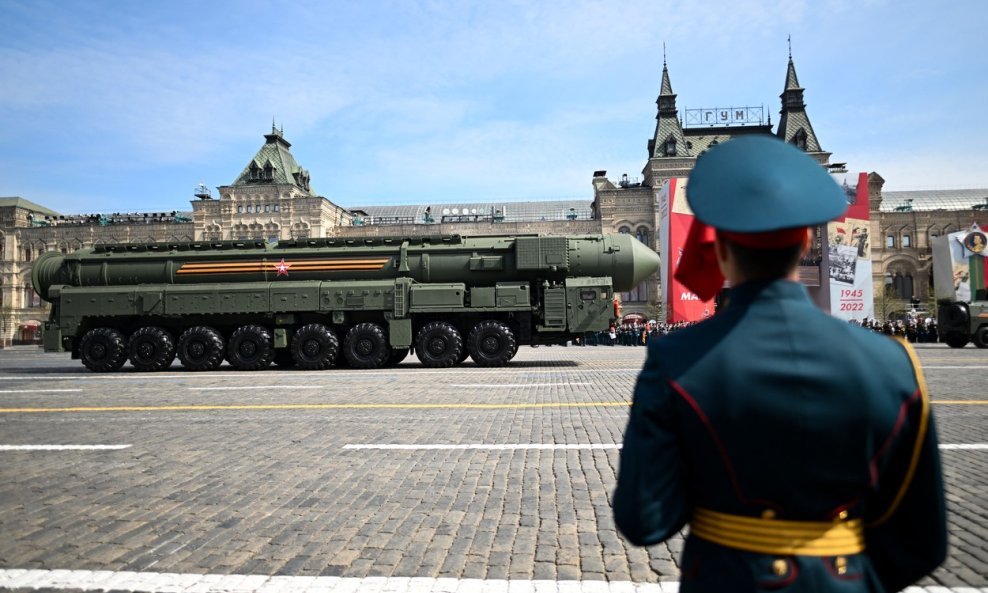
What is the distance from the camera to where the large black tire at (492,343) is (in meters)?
17.5

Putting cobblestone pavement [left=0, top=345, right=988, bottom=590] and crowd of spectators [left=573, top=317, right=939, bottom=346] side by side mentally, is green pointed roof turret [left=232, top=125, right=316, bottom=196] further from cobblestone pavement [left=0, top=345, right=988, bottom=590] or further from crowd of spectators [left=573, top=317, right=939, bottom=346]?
cobblestone pavement [left=0, top=345, right=988, bottom=590]

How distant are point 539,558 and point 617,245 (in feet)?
50.0

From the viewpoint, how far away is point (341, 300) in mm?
17875

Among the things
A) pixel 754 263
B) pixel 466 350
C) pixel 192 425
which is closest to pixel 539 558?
pixel 754 263

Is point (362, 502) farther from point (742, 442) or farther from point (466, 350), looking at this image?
point (466, 350)

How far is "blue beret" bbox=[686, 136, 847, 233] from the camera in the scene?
1471 mm

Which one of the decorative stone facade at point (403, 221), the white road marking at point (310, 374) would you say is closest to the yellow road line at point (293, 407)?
the white road marking at point (310, 374)

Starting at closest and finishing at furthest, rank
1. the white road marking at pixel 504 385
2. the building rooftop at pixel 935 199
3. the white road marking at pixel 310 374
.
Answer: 1. the white road marking at pixel 504 385
2. the white road marking at pixel 310 374
3. the building rooftop at pixel 935 199

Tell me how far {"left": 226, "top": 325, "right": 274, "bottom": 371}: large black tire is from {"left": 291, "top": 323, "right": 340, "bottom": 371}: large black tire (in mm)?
880

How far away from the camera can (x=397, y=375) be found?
1530 centimetres

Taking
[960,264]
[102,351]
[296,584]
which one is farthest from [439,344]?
[960,264]

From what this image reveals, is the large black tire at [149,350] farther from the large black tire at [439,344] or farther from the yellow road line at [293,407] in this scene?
the yellow road line at [293,407]

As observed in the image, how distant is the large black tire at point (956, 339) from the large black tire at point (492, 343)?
21.4 meters

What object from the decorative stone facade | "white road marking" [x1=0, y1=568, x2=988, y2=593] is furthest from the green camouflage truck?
the decorative stone facade
